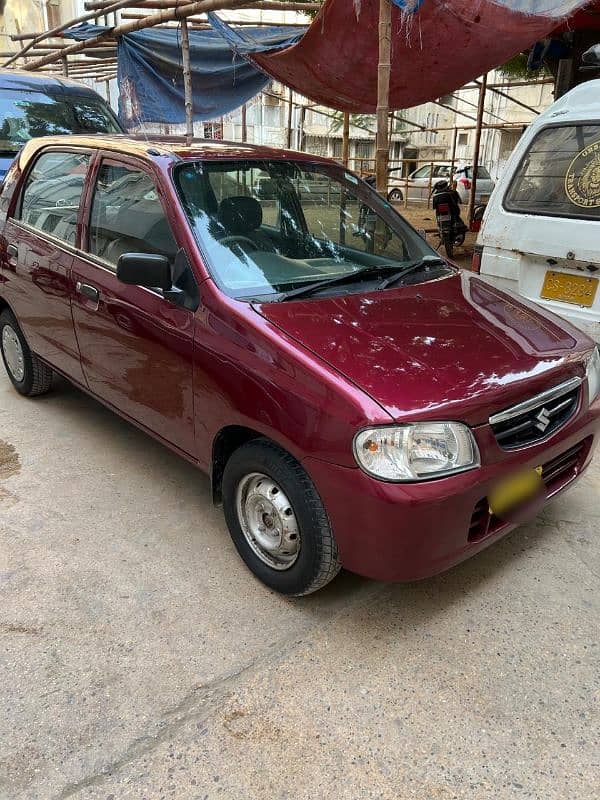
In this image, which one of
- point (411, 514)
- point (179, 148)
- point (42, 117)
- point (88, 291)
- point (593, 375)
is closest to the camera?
point (411, 514)

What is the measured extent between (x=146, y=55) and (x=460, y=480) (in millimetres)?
9269

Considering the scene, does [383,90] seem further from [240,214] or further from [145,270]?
[145,270]

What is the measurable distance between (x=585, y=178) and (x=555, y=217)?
0.27m

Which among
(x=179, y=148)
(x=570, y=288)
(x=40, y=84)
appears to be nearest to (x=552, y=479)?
(x=570, y=288)

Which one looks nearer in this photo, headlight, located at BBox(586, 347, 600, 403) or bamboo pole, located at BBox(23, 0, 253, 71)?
headlight, located at BBox(586, 347, 600, 403)

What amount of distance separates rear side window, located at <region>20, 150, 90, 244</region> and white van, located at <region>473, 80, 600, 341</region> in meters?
2.58

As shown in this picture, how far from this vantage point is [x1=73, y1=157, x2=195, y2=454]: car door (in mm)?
2904

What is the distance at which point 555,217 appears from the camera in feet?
12.5

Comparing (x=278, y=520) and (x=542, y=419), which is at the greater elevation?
(x=542, y=419)

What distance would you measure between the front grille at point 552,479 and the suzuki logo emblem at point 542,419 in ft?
0.58

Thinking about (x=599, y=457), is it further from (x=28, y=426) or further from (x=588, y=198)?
(x=28, y=426)

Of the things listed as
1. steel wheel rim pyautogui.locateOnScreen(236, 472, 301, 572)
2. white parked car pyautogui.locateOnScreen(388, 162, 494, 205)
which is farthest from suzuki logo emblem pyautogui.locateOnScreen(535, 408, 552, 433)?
white parked car pyautogui.locateOnScreen(388, 162, 494, 205)

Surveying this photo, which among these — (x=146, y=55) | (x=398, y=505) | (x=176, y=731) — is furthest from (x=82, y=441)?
(x=146, y=55)

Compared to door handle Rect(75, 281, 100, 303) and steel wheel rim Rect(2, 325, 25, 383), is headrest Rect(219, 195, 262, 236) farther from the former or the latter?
steel wheel rim Rect(2, 325, 25, 383)
